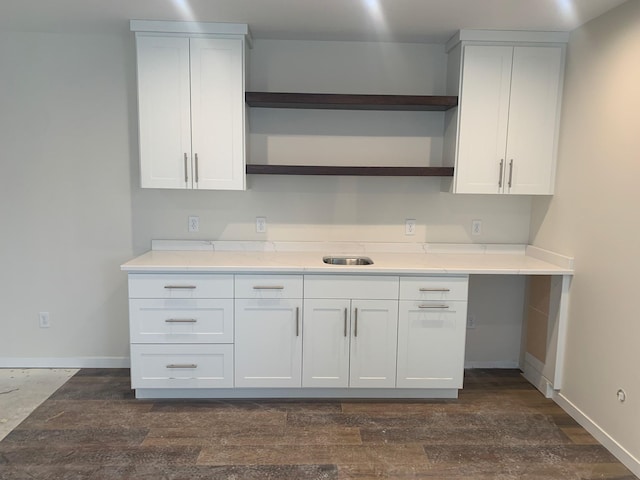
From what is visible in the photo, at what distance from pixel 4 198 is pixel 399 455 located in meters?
3.16

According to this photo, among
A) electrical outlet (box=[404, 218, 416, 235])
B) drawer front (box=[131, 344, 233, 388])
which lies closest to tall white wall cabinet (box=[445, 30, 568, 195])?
electrical outlet (box=[404, 218, 416, 235])

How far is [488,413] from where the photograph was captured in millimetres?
2807

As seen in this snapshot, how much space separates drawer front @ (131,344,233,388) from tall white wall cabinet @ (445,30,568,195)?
1.92 m

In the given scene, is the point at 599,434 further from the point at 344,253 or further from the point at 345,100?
the point at 345,100

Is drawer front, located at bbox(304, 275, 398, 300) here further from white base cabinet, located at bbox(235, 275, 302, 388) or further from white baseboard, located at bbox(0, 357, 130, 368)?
white baseboard, located at bbox(0, 357, 130, 368)

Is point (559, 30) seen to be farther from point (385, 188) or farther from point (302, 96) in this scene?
point (302, 96)

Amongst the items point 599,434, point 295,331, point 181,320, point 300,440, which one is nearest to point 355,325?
point 295,331

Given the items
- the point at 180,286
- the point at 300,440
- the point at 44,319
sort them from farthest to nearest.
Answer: the point at 44,319 < the point at 180,286 < the point at 300,440

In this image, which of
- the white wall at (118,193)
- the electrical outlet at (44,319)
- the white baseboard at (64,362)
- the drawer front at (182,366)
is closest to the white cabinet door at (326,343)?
the drawer front at (182,366)

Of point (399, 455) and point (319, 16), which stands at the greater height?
point (319, 16)

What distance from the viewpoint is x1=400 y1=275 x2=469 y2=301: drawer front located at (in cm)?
282

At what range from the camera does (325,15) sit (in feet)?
8.65

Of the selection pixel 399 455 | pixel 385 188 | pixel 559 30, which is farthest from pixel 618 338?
pixel 559 30

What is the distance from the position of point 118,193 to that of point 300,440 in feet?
6.96
